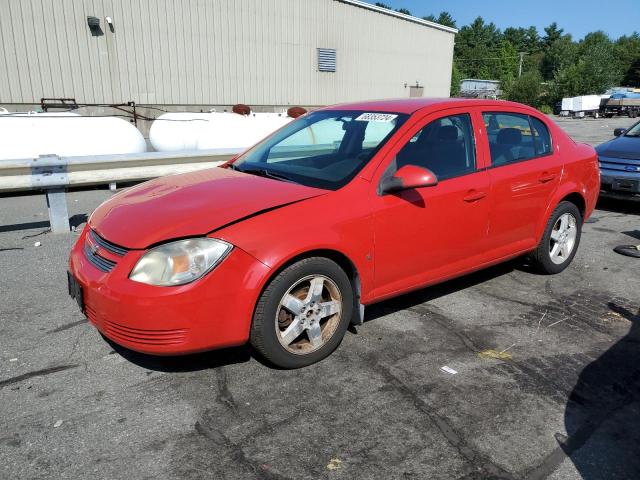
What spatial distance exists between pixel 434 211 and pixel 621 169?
5.50 m

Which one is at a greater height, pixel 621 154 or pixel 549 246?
pixel 621 154

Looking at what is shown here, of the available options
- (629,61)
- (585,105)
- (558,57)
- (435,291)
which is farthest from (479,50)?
(435,291)

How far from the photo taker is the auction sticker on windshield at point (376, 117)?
3955mm

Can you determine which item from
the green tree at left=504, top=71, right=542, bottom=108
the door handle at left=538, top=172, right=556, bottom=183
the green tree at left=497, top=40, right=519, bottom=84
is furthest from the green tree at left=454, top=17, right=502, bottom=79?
the door handle at left=538, top=172, right=556, bottom=183

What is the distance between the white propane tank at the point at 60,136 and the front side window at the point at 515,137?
8054 millimetres

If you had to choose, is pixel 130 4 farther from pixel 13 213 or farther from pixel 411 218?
pixel 411 218

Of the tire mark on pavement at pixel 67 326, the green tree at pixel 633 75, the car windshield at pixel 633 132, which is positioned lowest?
the tire mark on pavement at pixel 67 326

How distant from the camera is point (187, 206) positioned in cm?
328

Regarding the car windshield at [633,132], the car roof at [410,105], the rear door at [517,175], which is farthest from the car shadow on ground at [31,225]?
the car windshield at [633,132]

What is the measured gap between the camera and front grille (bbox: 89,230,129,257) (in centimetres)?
306

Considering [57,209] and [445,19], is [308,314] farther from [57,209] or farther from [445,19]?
[445,19]

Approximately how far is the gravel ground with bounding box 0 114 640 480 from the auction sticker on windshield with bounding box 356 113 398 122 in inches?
59.1

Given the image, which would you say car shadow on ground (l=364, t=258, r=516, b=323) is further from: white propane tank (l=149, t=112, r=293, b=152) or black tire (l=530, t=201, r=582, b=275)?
white propane tank (l=149, t=112, r=293, b=152)

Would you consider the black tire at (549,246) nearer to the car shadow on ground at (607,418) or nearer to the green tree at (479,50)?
the car shadow on ground at (607,418)
